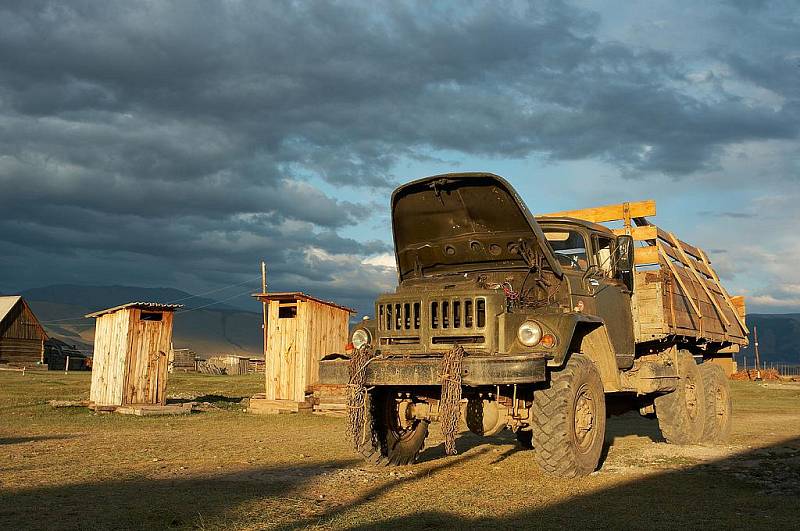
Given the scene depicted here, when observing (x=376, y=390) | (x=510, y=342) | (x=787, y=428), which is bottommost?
(x=787, y=428)

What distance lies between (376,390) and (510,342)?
198cm

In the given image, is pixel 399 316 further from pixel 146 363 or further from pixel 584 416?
pixel 146 363

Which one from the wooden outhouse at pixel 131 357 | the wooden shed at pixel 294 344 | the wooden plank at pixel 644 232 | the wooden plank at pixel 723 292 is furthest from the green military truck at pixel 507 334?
the wooden outhouse at pixel 131 357

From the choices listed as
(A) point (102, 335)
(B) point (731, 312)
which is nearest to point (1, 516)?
(B) point (731, 312)

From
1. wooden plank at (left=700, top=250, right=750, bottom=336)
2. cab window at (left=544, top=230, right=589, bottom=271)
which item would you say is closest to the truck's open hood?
cab window at (left=544, top=230, right=589, bottom=271)

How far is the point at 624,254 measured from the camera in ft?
35.4

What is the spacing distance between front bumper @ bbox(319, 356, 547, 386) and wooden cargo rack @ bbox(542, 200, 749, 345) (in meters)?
3.88

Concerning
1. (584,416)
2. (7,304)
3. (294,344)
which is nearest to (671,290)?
(584,416)

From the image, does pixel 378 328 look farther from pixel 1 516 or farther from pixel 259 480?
pixel 1 516

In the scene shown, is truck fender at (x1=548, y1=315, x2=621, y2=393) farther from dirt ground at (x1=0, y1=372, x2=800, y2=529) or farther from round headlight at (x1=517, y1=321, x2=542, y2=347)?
round headlight at (x1=517, y1=321, x2=542, y2=347)

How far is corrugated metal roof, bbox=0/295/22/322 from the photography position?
51000 mm

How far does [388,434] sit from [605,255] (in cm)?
399

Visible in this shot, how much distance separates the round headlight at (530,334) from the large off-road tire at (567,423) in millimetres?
546

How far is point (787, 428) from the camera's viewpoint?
1561 centimetres
